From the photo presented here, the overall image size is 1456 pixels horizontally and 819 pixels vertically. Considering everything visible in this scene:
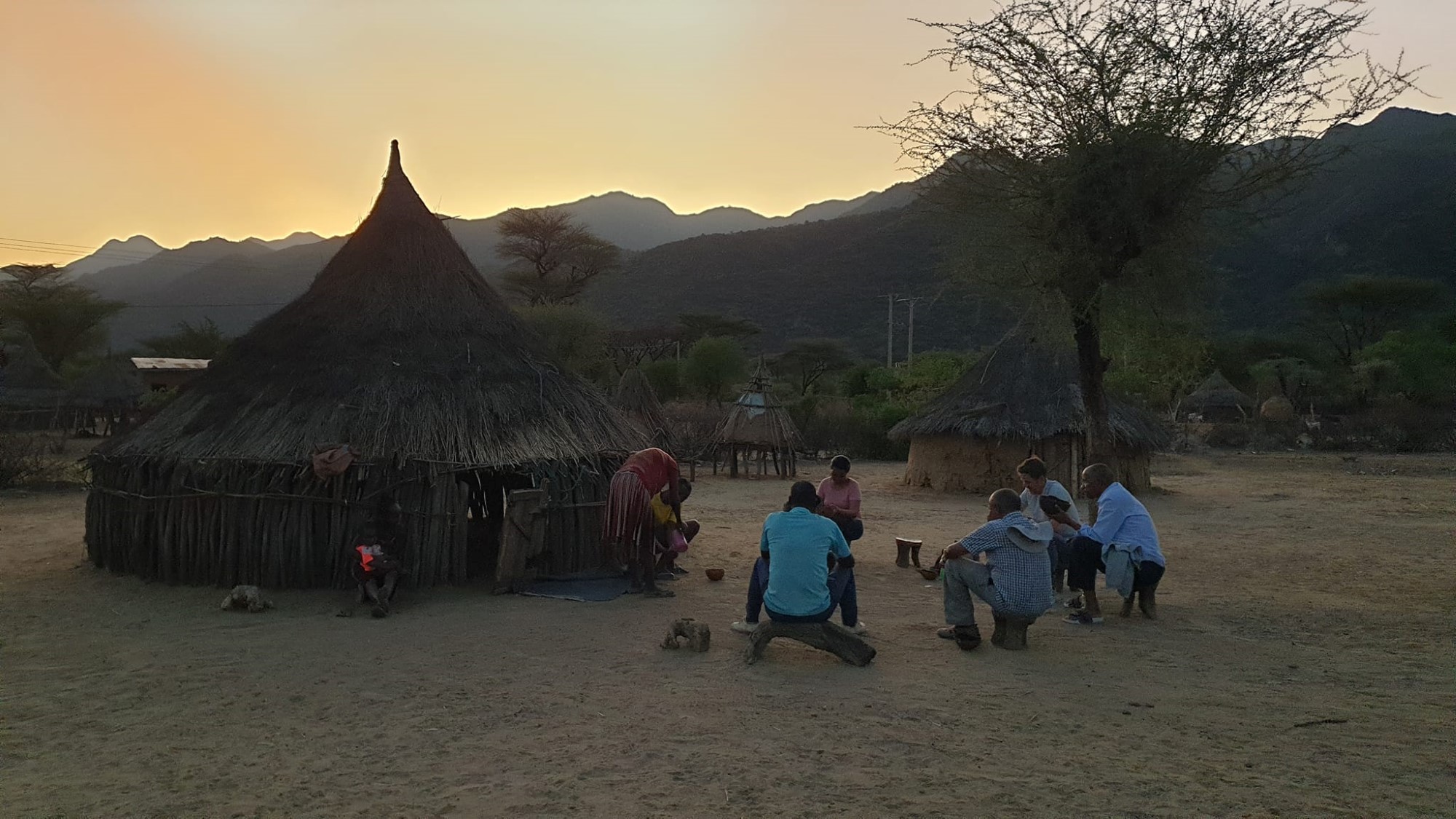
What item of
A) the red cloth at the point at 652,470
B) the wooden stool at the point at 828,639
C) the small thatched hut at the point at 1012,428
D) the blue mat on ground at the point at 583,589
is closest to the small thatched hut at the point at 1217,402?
the small thatched hut at the point at 1012,428

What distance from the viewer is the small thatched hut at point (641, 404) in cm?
2003

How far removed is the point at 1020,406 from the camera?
18109 mm

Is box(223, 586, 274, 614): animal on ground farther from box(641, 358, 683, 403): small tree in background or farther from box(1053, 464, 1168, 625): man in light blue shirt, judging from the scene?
box(641, 358, 683, 403): small tree in background

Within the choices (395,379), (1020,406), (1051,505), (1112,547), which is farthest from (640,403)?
(1112,547)

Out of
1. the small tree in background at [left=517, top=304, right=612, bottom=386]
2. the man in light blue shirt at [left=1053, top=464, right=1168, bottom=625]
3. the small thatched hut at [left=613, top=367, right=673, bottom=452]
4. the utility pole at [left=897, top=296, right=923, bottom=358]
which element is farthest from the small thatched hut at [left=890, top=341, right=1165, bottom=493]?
the small tree in background at [left=517, top=304, right=612, bottom=386]

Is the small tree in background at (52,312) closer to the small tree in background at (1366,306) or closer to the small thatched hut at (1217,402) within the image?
the small thatched hut at (1217,402)

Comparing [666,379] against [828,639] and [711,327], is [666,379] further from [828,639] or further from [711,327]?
[828,639]

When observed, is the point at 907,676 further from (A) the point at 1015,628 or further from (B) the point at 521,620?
(B) the point at 521,620

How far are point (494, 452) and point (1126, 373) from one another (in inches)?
883

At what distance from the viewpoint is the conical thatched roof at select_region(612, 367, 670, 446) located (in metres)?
20.1

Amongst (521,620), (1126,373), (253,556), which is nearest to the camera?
(521,620)

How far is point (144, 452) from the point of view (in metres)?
9.09

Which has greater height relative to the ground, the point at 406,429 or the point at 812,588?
the point at 406,429

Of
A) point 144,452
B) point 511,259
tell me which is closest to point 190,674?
point 144,452
